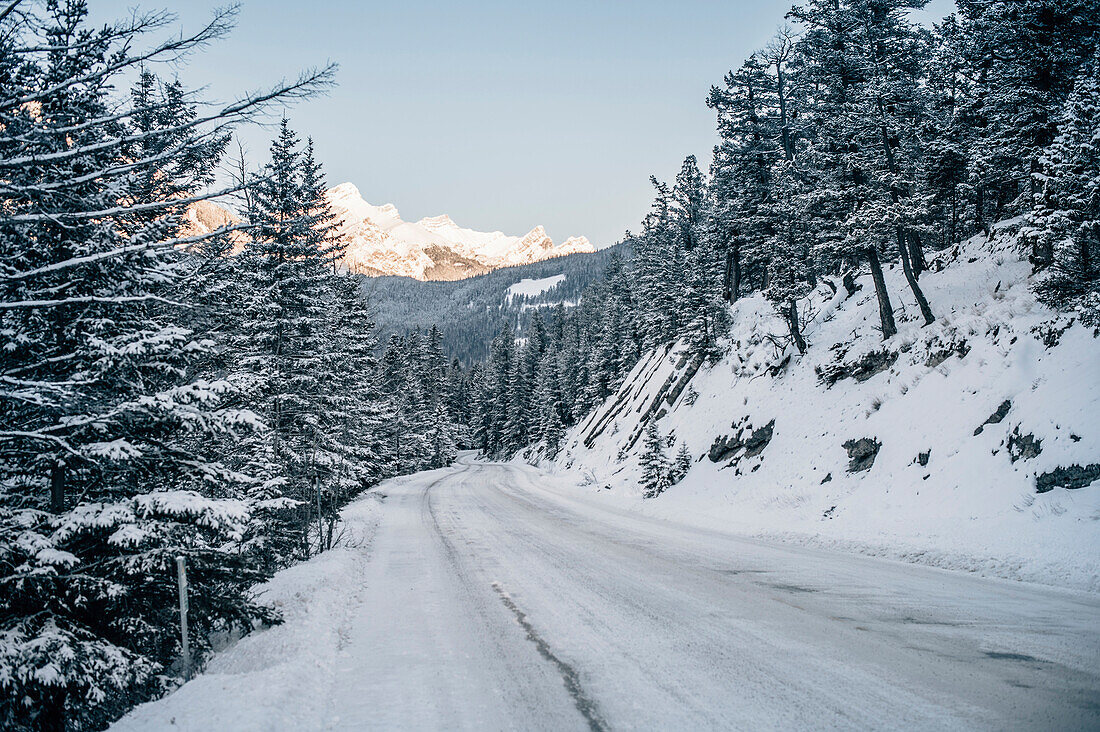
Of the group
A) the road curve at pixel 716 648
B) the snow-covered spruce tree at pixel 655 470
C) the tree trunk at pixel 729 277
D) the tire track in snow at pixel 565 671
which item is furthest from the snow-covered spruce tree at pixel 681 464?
the tree trunk at pixel 729 277

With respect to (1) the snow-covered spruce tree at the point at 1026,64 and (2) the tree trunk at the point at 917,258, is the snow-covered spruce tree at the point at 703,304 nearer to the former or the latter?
(2) the tree trunk at the point at 917,258

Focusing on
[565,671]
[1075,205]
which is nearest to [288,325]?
[565,671]

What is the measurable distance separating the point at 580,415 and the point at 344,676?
54527 millimetres

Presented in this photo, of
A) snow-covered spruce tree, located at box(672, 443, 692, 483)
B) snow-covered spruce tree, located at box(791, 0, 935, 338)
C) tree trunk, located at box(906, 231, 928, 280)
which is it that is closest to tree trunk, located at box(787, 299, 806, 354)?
snow-covered spruce tree, located at box(791, 0, 935, 338)

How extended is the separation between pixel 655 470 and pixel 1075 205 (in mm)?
14552

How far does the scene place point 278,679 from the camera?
496cm

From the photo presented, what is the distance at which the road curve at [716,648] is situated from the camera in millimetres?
4188

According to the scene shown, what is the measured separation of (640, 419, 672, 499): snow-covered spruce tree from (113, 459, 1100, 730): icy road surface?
11621 millimetres

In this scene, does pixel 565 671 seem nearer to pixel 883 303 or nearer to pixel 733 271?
pixel 883 303

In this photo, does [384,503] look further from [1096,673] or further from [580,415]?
[580,415]

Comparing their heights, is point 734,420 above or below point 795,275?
below

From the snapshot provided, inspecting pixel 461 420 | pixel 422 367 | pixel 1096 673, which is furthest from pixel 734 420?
pixel 461 420

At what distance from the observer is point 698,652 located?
17.8ft

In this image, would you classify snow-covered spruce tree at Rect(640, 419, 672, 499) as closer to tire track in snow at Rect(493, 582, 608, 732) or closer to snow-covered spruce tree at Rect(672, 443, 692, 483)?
snow-covered spruce tree at Rect(672, 443, 692, 483)
